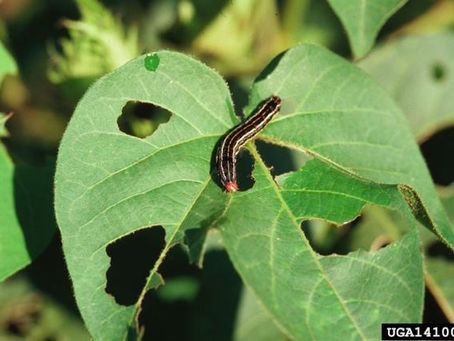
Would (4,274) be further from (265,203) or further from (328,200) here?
(328,200)

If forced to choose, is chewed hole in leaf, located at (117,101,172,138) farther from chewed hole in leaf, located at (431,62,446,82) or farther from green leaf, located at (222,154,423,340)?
chewed hole in leaf, located at (431,62,446,82)

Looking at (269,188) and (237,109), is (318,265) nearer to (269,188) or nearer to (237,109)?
(269,188)

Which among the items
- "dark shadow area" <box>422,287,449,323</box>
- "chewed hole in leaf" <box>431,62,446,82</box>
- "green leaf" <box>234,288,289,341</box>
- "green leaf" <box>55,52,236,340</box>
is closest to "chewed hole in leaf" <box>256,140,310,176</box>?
"green leaf" <box>55,52,236,340</box>

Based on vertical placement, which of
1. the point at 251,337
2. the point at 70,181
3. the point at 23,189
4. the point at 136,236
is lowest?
the point at 251,337

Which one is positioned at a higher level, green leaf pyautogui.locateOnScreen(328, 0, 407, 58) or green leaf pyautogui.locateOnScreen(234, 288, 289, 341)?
green leaf pyautogui.locateOnScreen(328, 0, 407, 58)

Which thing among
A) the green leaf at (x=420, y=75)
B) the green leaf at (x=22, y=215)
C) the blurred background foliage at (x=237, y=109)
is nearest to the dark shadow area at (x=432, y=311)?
the blurred background foliage at (x=237, y=109)

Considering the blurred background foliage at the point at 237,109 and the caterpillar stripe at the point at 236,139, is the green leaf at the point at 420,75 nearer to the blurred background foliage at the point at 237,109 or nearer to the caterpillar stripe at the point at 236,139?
the blurred background foliage at the point at 237,109

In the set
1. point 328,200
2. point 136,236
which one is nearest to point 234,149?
point 328,200
